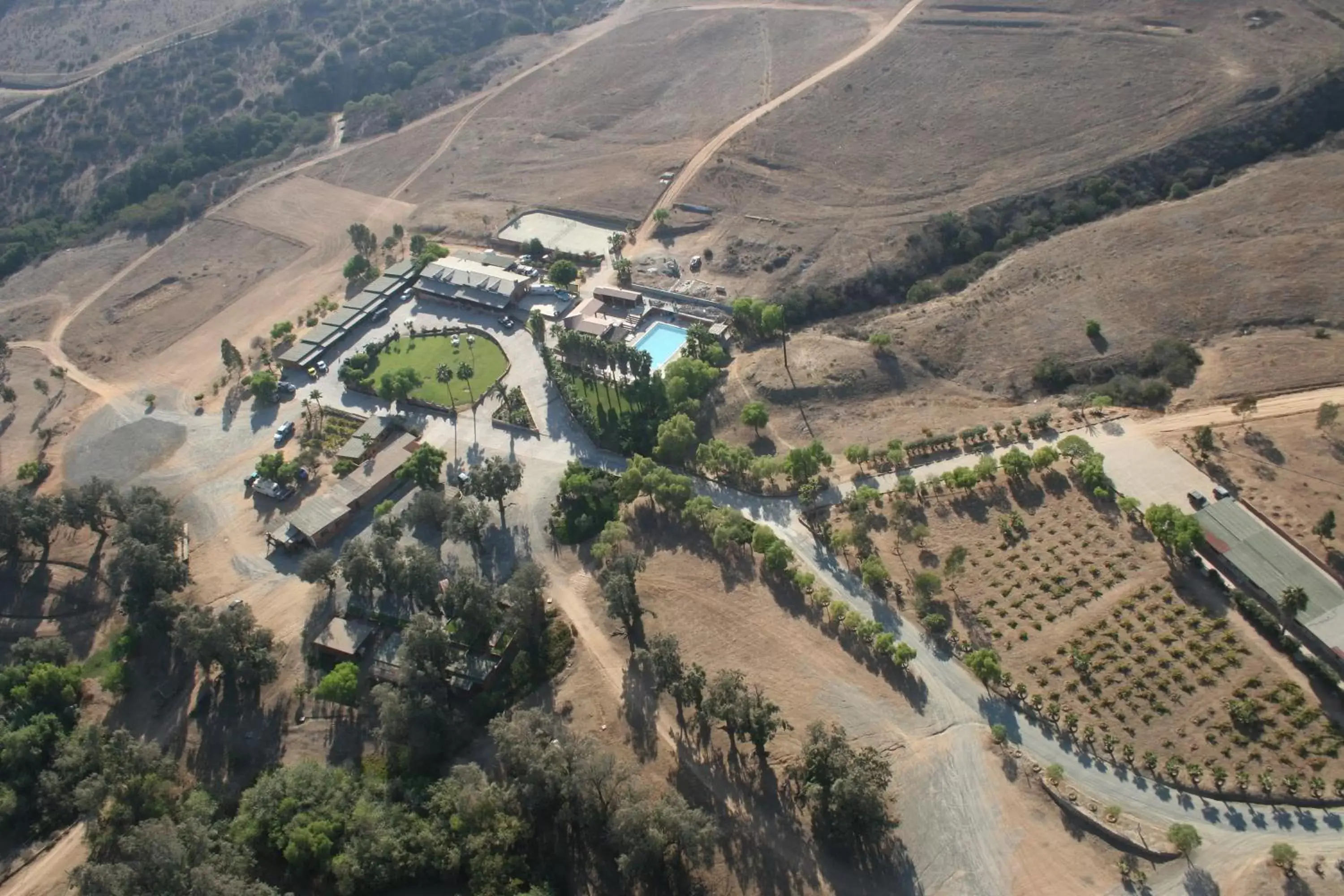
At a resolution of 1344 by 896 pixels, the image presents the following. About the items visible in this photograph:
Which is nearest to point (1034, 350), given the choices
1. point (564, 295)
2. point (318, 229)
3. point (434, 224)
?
point (564, 295)

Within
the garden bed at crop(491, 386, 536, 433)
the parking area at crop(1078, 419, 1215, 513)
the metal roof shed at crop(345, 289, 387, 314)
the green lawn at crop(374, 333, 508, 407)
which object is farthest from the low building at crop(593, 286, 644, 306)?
the parking area at crop(1078, 419, 1215, 513)

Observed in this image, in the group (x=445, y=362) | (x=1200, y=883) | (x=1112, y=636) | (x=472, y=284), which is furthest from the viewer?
(x=472, y=284)

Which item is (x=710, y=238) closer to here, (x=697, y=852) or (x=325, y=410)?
(x=325, y=410)

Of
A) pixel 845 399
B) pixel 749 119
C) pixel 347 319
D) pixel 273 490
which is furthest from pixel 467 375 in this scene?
pixel 749 119

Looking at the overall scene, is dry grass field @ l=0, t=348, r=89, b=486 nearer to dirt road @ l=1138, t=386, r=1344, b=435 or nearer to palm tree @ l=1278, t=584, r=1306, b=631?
dirt road @ l=1138, t=386, r=1344, b=435

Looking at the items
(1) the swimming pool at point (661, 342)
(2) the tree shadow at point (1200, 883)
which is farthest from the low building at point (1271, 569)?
(1) the swimming pool at point (661, 342)

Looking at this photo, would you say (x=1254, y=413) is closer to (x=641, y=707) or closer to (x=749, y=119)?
(x=641, y=707)
